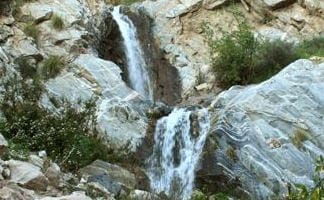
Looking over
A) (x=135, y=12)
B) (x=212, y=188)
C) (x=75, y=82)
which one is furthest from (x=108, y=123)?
(x=135, y=12)

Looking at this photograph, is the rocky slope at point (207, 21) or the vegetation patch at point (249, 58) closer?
the vegetation patch at point (249, 58)

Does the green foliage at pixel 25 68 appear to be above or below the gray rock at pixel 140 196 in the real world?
above

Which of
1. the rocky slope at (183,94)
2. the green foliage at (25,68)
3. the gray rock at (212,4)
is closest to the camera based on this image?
the rocky slope at (183,94)

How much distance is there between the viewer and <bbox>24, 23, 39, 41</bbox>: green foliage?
13.1 metres

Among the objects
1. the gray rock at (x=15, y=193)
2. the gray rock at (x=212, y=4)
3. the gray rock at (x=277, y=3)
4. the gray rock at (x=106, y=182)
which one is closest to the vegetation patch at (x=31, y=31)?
the gray rock at (x=212, y=4)

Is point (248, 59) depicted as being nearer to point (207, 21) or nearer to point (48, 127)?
point (207, 21)

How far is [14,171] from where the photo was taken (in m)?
5.54

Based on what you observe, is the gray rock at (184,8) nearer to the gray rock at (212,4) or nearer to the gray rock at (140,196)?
the gray rock at (212,4)

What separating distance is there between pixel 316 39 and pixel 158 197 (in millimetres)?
9566

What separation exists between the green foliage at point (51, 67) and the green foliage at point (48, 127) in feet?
Answer: 3.42

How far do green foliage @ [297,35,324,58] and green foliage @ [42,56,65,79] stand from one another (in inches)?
241

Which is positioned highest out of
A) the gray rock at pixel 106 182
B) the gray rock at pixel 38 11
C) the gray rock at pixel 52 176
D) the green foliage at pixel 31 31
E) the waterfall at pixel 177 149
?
the gray rock at pixel 38 11

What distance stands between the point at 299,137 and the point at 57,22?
6.98 metres

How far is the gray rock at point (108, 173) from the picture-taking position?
8.48 m
